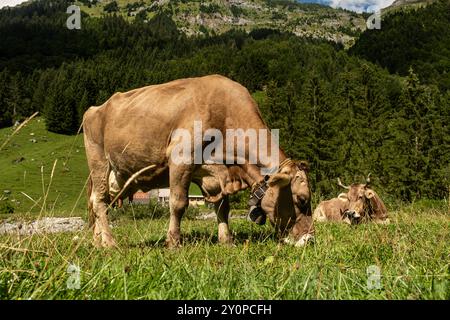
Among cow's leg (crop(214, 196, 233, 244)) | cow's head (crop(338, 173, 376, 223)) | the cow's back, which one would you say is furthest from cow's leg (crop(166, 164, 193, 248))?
cow's head (crop(338, 173, 376, 223))

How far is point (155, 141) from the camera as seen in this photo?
7.70 metres

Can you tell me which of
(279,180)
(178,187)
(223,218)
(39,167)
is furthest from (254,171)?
(39,167)

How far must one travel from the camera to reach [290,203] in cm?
729

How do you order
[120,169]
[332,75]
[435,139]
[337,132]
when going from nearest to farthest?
[120,169] < [435,139] < [337,132] < [332,75]

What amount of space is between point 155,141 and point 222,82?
154cm

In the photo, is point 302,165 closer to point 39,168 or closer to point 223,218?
point 223,218

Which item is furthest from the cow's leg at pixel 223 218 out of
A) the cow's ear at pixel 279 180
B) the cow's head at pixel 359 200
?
the cow's head at pixel 359 200

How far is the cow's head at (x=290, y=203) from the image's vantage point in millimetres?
7211

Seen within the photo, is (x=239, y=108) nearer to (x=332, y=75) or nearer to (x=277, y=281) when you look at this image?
(x=277, y=281)

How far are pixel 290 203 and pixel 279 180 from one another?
47 centimetres

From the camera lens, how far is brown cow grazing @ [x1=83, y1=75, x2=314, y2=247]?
23.9 ft
